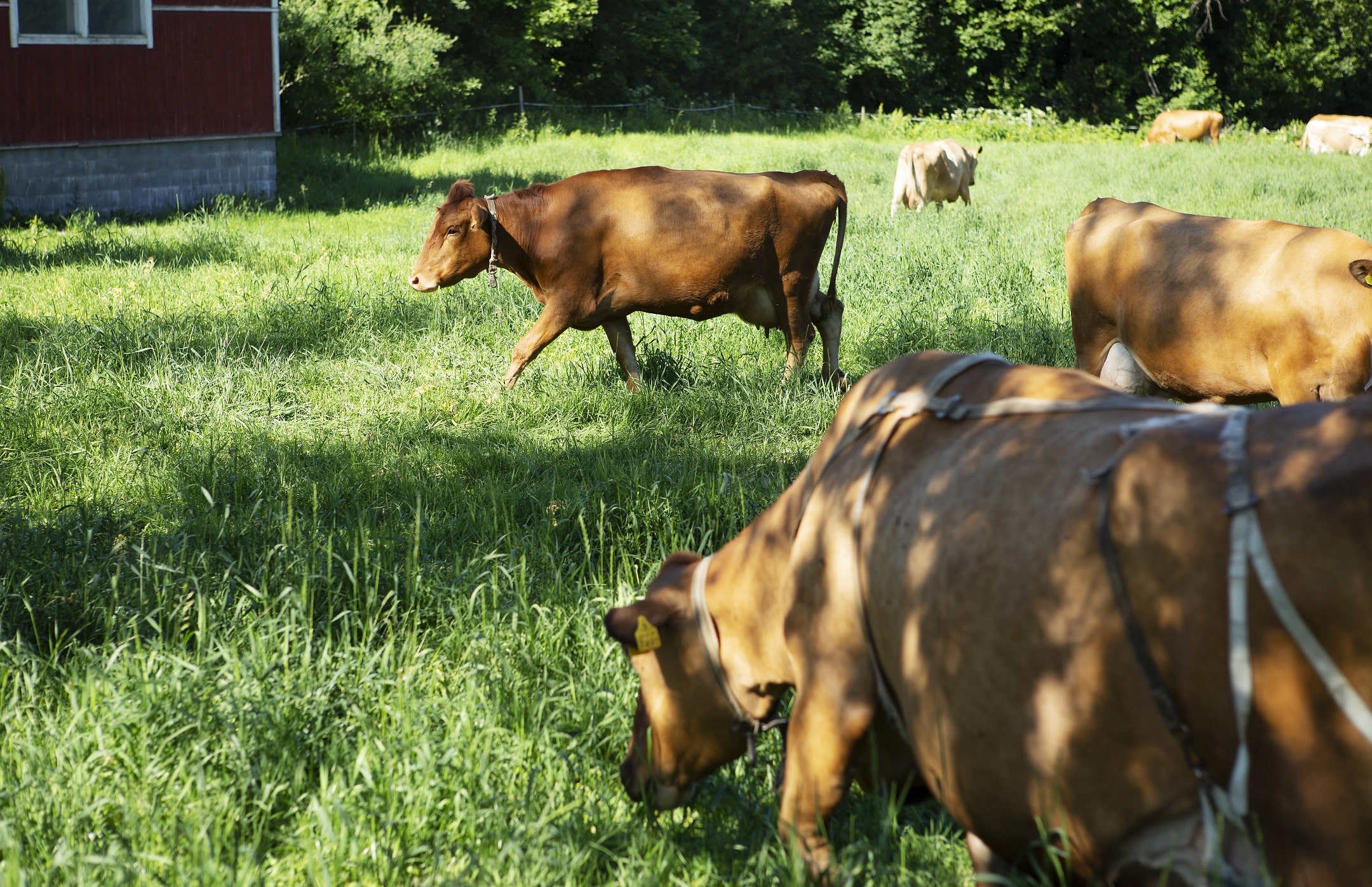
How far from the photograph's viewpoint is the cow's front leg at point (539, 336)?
281 inches

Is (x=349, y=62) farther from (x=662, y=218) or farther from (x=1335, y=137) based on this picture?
(x=1335, y=137)

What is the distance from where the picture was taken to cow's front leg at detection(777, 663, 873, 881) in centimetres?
241

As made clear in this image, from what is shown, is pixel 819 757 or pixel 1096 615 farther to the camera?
pixel 819 757

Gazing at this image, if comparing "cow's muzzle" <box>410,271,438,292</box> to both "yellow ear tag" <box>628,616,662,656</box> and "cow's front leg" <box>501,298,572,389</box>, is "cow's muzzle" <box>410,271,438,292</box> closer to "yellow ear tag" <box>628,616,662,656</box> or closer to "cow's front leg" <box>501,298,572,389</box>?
"cow's front leg" <box>501,298,572,389</box>

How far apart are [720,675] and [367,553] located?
5.89ft

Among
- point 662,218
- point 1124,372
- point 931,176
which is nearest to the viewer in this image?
point 1124,372

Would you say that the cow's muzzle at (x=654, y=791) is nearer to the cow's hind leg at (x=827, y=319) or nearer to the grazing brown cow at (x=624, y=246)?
the grazing brown cow at (x=624, y=246)

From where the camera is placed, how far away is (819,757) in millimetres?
2453

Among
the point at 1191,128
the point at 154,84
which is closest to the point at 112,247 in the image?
the point at 154,84

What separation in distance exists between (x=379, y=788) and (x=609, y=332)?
4.73 meters

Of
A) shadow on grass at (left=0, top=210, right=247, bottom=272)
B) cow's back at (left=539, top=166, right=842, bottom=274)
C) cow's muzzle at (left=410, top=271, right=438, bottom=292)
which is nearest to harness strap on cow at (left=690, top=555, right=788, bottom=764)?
cow's back at (left=539, top=166, right=842, bottom=274)

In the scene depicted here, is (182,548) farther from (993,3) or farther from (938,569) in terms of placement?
(993,3)

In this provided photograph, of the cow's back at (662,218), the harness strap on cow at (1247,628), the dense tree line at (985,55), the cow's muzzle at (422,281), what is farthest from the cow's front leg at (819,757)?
the dense tree line at (985,55)

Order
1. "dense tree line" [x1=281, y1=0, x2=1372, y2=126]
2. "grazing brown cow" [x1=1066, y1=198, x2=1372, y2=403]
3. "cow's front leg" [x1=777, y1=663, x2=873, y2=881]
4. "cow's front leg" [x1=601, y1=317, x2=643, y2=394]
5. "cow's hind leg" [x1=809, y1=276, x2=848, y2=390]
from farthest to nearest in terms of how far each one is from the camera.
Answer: "dense tree line" [x1=281, y1=0, x2=1372, y2=126] < "cow's hind leg" [x1=809, y1=276, x2=848, y2=390] < "cow's front leg" [x1=601, y1=317, x2=643, y2=394] < "grazing brown cow" [x1=1066, y1=198, x2=1372, y2=403] < "cow's front leg" [x1=777, y1=663, x2=873, y2=881]
